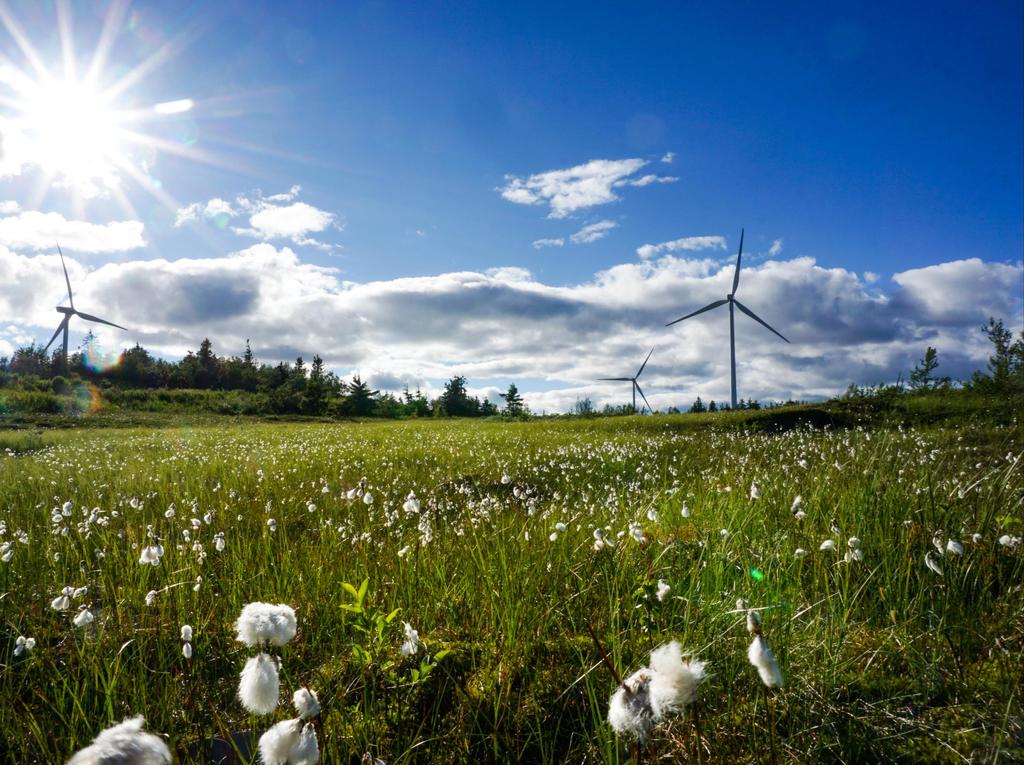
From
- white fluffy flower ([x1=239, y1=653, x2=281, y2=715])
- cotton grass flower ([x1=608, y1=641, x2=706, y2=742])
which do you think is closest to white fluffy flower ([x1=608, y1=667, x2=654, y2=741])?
cotton grass flower ([x1=608, y1=641, x2=706, y2=742])

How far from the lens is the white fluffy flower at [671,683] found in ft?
4.41

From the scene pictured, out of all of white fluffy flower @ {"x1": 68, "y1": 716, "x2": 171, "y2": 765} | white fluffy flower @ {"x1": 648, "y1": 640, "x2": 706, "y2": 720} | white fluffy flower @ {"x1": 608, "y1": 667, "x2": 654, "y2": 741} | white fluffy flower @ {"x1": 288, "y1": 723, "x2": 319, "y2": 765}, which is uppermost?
white fluffy flower @ {"x1": 68, "y1": 716, "x2": 171, "y2": 765}

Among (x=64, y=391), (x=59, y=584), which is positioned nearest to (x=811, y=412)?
(x=59, y=584)

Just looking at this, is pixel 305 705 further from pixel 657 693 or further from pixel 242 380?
pixel 242 380

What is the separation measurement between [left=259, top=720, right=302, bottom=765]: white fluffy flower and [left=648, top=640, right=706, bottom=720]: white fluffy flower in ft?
3.00

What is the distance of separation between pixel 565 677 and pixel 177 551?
14.9ft

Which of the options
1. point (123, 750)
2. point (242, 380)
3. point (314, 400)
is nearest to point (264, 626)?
point (123, 750)

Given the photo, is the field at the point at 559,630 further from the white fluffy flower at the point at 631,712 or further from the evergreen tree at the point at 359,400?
the evergreen tree at the point at 359,400

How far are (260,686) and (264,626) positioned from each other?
15 centimetres

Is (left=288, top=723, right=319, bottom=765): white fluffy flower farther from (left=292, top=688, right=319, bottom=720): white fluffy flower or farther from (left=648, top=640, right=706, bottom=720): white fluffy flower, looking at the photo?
(left=648, top=640, right=706, bottom=720): white fluffy flower

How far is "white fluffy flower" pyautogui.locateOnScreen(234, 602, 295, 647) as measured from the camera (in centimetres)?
156

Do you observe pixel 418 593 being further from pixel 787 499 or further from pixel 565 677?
pixel 787 499

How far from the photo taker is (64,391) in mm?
61625

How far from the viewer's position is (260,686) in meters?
1.51
